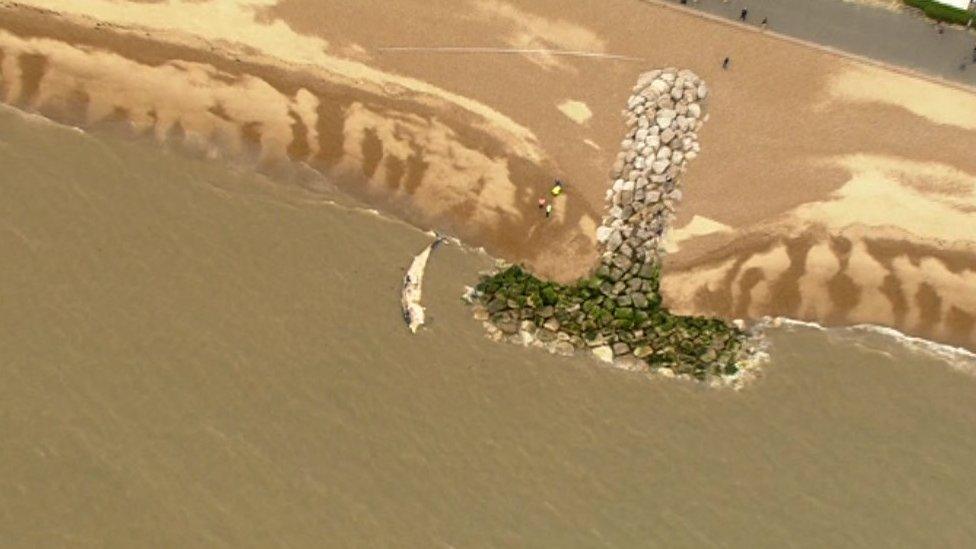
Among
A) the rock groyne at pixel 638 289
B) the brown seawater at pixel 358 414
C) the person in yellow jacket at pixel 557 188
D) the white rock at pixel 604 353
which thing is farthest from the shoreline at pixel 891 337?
the person in yellow jacket at pixel 557 188

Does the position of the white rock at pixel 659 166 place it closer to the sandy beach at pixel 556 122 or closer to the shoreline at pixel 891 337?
the sandy beach at pixel 556 122

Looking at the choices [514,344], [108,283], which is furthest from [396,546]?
[108,283]

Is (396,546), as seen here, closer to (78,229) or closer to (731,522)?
(731,522)

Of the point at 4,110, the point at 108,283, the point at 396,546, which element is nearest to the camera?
the point at 396,546

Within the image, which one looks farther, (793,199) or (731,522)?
(793,199)

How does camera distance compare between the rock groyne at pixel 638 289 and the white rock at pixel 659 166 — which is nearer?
the rock groyne at pixel 638 289

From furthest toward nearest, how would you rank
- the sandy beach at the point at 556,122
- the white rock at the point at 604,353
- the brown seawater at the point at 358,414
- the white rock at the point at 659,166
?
the sandy beach at the point at 556,122
the white rock at the point at 659,166
the white rock at the point at 604,353
the brown seawater at the point at 358,414

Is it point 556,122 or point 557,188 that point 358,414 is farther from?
point 556,122
